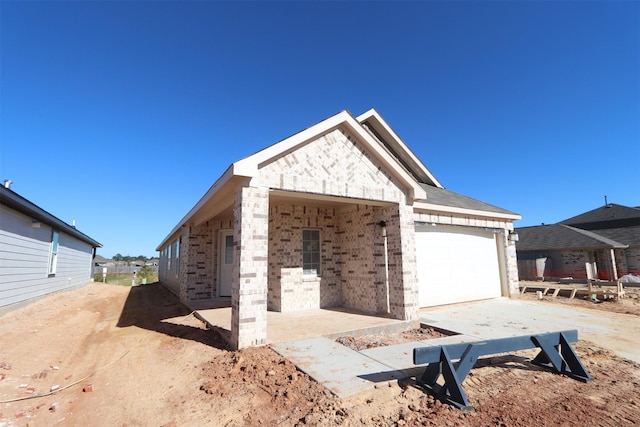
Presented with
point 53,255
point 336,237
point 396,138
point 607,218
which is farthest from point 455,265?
point 607,218

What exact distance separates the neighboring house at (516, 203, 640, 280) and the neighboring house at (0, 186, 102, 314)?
84.4 feet

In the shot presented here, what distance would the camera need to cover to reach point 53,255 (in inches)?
484

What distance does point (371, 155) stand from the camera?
731 centimetres

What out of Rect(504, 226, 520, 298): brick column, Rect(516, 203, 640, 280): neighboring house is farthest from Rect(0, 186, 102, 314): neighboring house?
Rect(516, 203, 640, 280): neighboring house

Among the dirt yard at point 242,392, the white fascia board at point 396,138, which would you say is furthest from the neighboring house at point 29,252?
the white fascia board at point 396,138

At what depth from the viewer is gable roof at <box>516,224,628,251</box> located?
20.0 m

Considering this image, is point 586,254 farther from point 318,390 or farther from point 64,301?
point 64,301

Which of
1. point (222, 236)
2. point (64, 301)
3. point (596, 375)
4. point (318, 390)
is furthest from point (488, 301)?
point (64, 301)

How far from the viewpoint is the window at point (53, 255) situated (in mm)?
11995

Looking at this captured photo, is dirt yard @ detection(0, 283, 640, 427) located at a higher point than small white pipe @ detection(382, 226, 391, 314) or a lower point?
lower

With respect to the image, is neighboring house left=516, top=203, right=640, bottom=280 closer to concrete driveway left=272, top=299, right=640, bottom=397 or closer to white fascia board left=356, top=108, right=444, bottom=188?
white fascia board left=356, top=108, right=444, bottom=188

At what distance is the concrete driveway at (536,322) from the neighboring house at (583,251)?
1349 cm

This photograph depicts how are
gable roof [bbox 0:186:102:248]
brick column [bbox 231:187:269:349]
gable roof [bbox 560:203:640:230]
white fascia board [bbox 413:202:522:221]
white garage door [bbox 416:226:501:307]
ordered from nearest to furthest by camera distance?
brick column [bbox 231:187:269:349], gable roof [bbox 0:186:102:248], white fascia board [bbox 413:202:522:221], white garage door [bbox 416:226:501:307], gable roof [bbox 560:203:640:230]

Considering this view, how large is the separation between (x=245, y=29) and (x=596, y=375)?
39.0 ft
